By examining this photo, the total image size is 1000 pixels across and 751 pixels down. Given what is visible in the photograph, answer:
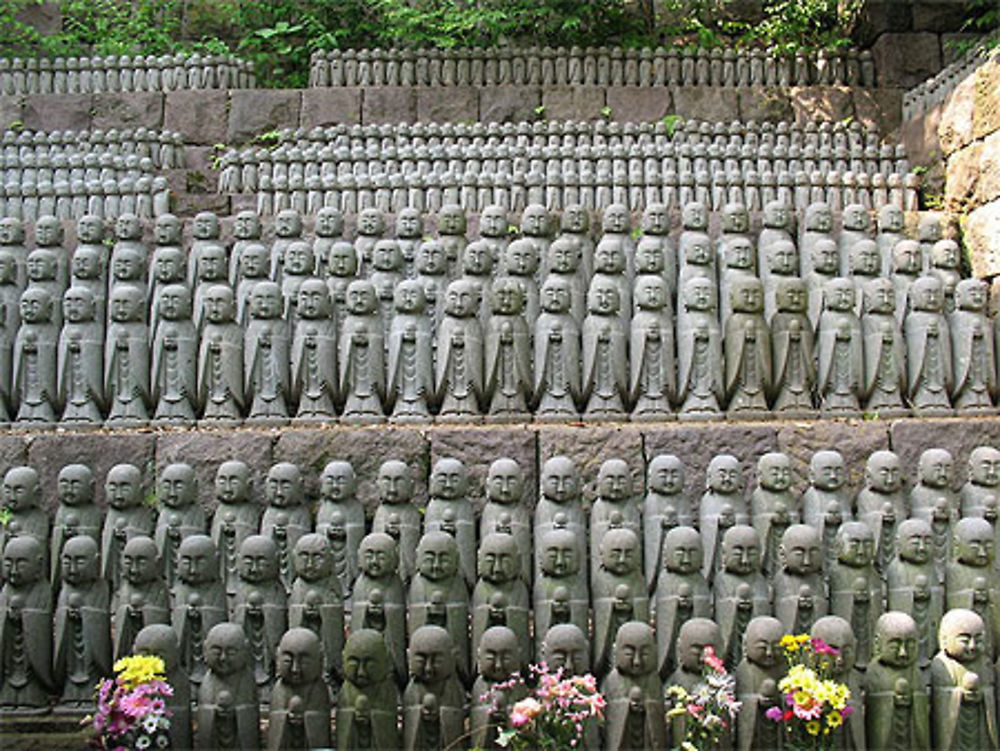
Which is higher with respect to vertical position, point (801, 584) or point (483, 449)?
point (483, 449)

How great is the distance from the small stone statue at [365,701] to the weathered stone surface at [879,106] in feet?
34.7

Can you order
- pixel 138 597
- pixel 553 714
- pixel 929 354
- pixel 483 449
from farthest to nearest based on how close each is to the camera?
pixel 929 354
pixel 483 449
pixel 138 597
pixel 553 714

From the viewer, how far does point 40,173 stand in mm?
12703

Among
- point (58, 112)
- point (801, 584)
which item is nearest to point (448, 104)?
point (58, 112)

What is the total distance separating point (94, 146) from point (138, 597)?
7388mm

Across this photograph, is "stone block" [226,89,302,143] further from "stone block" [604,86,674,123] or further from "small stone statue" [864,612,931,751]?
"small stone statue" [864,612,931,751]

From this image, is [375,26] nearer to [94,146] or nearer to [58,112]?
[58,112]

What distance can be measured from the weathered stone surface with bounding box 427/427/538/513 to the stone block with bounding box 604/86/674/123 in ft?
23.7

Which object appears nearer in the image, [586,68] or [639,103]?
[639,103]

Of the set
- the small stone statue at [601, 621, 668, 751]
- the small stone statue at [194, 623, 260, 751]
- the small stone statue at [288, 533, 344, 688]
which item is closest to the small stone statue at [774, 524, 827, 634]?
the small stone statue at [601, 621, 668, 751]

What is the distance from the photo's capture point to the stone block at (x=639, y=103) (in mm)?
15141

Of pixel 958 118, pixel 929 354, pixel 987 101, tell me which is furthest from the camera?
pixel 958 118

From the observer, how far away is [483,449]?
8820 millimetres

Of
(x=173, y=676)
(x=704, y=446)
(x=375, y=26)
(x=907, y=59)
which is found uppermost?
(x=375, y=26)
